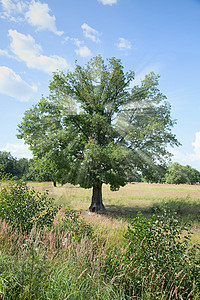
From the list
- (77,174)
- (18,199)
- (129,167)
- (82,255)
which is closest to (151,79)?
(129,167)

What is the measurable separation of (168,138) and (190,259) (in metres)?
13.2

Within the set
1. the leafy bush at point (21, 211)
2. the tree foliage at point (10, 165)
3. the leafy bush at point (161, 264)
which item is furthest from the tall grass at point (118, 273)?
the tree foliage at point (10, 165)

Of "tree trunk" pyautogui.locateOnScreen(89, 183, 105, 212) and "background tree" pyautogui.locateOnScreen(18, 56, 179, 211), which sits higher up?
"background tree" pyautogui.locateOnScreen(18, 56, 179, 211)

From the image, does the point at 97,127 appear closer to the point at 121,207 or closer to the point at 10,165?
the point at 121,207

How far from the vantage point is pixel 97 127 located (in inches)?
642

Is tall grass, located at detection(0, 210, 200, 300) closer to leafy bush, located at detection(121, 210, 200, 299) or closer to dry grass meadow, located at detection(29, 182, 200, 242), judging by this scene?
leafy bush, located at detection(121, 210, 200, 299)

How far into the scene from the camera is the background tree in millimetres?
14891


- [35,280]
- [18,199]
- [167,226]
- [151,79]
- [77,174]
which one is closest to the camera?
[35,280]

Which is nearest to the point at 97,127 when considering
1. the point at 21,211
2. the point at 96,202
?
the point at 96,202

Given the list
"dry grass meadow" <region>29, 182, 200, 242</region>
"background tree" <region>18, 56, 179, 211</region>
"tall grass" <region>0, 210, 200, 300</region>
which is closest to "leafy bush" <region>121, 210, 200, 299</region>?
"tall grass" <region>0, 210, 200, 300</region>

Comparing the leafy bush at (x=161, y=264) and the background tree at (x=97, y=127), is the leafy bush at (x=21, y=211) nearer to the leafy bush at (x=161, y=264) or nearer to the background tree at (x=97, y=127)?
the leafy bush at (x=161, y=264)

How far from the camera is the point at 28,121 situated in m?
16.2

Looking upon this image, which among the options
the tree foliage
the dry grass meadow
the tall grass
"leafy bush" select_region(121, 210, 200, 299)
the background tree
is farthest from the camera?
the tree foliage

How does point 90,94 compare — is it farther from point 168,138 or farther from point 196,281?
point 196,281
